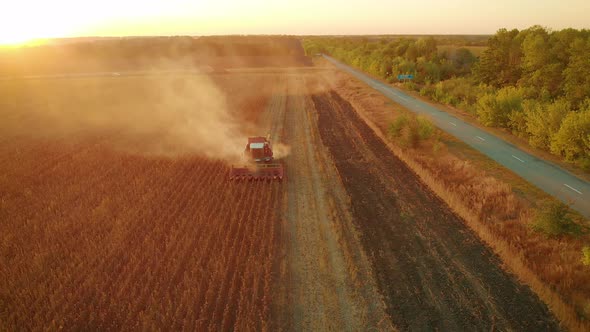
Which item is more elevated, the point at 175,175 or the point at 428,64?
the point at 428,64

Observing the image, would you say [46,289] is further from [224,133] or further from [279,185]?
[224,133]

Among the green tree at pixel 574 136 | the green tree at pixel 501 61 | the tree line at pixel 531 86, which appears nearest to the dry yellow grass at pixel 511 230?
the green tree at pixel 574 136

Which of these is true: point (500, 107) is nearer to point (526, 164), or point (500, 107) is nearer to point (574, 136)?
point (574, 136)

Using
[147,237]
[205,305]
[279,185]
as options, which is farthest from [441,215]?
[147,237]

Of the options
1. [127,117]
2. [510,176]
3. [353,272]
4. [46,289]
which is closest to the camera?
[46,289]

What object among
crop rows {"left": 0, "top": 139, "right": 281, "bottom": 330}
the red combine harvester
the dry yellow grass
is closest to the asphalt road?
the dry yellow grass
